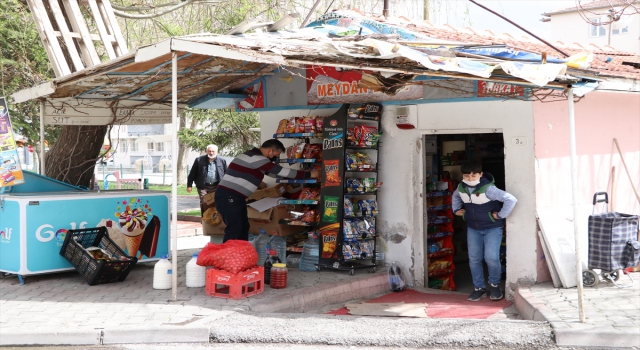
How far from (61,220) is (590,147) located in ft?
24.1

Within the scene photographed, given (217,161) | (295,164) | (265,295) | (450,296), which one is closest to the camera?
(265,295)

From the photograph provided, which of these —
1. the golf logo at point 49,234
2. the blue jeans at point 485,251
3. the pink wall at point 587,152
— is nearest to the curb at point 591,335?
the blue jeans at point 485,251

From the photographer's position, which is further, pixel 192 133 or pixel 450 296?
pixel 192 133

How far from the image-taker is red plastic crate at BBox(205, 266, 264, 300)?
24.7 feet

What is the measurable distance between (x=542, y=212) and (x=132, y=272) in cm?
561

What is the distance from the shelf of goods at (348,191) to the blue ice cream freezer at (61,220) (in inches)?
95.6

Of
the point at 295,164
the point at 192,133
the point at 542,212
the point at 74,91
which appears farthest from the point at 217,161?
the point at 192,133

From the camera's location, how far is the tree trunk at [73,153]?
11508mm

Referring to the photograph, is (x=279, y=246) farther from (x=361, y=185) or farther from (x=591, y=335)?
(x=591, y=335)

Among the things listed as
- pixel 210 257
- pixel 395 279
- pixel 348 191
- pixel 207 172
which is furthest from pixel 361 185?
Result: pixel 207 172

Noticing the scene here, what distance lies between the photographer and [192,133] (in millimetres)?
26375

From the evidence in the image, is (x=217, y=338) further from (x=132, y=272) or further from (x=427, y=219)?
(x=427, y=219)

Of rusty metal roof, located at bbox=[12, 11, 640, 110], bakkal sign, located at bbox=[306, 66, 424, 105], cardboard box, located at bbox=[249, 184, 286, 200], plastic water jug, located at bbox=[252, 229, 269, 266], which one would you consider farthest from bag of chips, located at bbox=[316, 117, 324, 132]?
plastic water jug, located at bbox=[252, 229, 269, 266]

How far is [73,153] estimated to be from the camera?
11.6 meters
